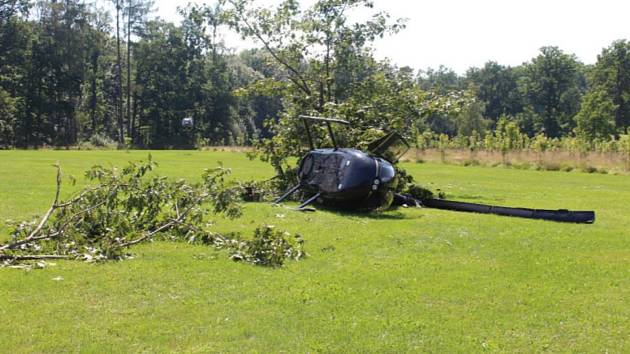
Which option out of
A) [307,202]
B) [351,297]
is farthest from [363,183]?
[351,297]

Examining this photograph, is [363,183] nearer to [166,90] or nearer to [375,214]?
[375,214]

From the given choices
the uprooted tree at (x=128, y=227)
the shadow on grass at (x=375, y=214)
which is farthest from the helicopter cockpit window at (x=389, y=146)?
the uprooted tree at (x=128, y=227)

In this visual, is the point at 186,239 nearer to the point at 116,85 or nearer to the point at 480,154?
the point at 480,154

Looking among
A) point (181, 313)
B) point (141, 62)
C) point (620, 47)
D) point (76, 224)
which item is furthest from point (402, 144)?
point (620, 47)

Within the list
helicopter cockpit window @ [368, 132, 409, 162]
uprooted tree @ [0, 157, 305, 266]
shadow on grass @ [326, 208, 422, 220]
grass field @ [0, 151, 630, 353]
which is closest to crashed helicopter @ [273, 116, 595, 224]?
helicopter cockpit window @ [368, 132, 409, 162]

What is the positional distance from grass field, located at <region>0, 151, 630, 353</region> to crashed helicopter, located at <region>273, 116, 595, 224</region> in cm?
229

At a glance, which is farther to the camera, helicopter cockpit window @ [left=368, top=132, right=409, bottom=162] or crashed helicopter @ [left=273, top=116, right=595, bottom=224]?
helicopter cockpit window @ [left=368, top=132, right=409, bottom=162]

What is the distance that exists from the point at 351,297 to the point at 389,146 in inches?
372

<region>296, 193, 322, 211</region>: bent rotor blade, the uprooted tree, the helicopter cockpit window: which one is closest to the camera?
the uprooted tree

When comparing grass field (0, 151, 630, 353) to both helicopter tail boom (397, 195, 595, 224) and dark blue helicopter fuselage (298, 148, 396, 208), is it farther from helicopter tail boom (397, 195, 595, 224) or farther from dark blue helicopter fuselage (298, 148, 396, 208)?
dark blue helicopter fuselage (298, 148, 396, 208)

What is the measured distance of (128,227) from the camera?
10.2 metres

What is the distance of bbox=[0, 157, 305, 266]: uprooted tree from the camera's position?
8.95 metres

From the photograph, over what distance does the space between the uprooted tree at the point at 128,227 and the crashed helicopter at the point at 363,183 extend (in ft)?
12.4

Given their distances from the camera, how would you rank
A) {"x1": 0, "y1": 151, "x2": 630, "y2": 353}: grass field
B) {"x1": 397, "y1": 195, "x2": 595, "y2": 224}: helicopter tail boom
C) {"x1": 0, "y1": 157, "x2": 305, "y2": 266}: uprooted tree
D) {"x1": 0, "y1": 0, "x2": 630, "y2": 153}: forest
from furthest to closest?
{"x1": 0, "y1": 0, "x2": 630, "y2": 153}: forest, {"x1": 397, "y1": 195, "x2": 595, "y2": 224}: helicopter tail boom, {"x1": 0, "y1": 157, "x2": 305, "y2": 266}: uprooted tree, {"x1": 0, "y1": 151, "x2": 630, "y2": 353}: grass field
